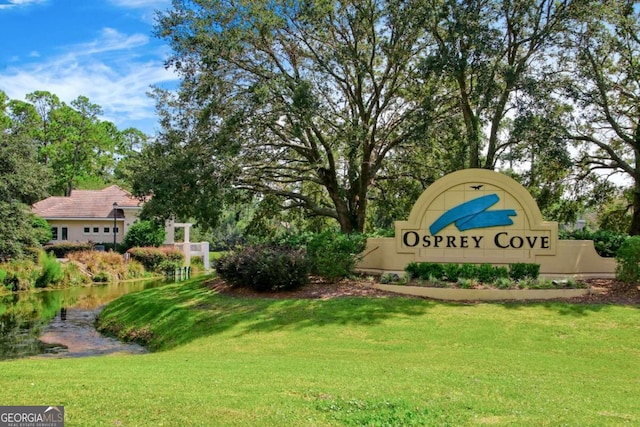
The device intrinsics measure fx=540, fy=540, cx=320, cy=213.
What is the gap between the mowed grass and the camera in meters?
6.02

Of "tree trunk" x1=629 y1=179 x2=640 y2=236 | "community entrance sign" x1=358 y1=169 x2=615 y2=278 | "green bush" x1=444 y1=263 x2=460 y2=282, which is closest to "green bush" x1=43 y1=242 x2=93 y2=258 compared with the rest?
"community entrance sign" x1=358 y1=169 x2=615 y2=278

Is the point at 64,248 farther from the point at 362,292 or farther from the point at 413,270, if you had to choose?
the point at 413,270

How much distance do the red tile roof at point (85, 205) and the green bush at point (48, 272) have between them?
12180 millimetres

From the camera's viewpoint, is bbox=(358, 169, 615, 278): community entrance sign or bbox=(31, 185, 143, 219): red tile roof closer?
bbox=(358, 169, 615, 278): community entrance sign

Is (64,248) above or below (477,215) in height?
below

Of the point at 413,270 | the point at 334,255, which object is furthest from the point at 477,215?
the point at 334,255

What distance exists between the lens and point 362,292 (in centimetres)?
1606

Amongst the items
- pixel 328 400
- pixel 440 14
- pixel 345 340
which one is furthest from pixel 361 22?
pixel 328 400

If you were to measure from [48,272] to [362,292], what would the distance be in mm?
20080

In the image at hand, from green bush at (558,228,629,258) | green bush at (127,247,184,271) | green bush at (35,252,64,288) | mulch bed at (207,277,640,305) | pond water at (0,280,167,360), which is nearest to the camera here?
pond water at (0,280,167,360)

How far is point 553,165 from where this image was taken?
858 inches

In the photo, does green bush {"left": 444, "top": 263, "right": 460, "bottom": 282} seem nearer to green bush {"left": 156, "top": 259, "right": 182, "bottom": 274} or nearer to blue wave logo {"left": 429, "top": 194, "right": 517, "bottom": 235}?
blue wave logo {"left": 429, "top": 194, "right": 517, "bottom": 235}

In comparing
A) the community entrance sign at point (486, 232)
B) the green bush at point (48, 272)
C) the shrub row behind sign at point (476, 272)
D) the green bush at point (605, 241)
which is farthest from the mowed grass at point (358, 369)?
the green bush at point (48, 272)

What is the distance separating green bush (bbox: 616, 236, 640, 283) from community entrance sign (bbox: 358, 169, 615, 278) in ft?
5.83
